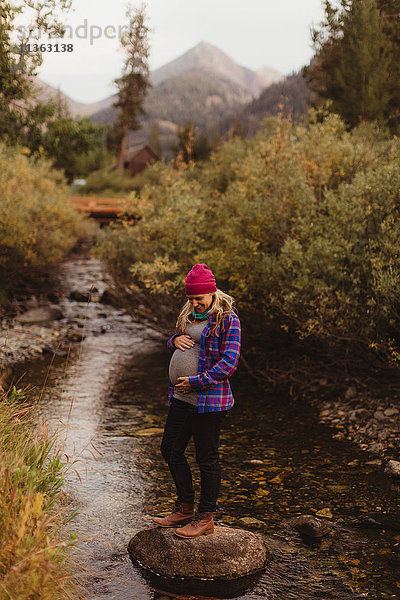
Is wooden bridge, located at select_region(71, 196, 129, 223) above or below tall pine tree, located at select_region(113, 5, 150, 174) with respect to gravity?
below

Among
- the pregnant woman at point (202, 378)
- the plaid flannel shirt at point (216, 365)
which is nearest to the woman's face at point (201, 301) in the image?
the pregnant woman at point (202, 378)

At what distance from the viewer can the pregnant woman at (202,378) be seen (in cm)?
596

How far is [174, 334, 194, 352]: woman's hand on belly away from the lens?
20.0 feet

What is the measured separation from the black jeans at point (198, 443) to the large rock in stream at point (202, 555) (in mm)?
398

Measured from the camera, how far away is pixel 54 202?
93.1ft

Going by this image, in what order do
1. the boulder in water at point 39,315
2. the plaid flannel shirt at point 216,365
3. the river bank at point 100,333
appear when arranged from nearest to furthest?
the plaid flannel shirt at point 216,365 → the river bank at point 100,333 → the boulder in water at point 39,315

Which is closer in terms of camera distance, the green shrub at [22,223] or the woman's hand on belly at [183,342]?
the woman's hand on belly at [183,342]

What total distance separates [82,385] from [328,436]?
23.5 ft

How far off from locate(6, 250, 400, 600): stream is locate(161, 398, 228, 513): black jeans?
107cm

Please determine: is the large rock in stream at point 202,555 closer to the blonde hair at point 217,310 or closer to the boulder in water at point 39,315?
the blonde hair at point 217,310

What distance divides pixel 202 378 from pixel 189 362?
A: 30 cm

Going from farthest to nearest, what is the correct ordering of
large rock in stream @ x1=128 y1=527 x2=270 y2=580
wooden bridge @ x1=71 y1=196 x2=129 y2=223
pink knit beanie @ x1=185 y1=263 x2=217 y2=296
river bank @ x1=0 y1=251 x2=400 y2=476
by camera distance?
wooden bridge @ x1=71 y1=196 x2=129 y2=223
river bank @ x1=0 y1=251 x2=400 y2=476
large rock in stream @ x1=128 y1=527 x2=270 y2=580
pink knit beanie @ x1=185 y1=263 x2=217 y2=296

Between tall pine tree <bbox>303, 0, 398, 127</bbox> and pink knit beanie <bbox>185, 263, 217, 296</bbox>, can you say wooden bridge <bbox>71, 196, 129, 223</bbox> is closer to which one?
tall pine tree <bbox>303, 0, 398, 127</bbox>

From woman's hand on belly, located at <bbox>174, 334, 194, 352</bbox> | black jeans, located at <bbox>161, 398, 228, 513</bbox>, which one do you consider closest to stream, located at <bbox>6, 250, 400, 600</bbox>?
black jeans, located at <bbox>161, 398, 228, 513</bbox>
